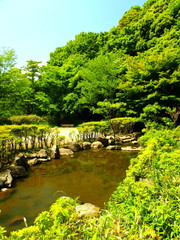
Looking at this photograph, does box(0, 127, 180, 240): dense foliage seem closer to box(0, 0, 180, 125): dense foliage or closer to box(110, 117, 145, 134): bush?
box(0, 0, 180, 125): dense foliage

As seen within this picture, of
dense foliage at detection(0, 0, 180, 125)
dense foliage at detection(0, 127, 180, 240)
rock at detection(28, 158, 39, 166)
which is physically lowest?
rock at detection(28, 158, 39, 166)

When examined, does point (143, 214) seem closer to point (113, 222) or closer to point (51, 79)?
point (113, 222)

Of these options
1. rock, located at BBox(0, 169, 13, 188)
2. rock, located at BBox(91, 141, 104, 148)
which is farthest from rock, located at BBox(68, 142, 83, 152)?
rock, located at BBox(0, 169, 13, 188)

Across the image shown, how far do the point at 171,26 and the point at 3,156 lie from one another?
21250mm

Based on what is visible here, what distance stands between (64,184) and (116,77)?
51.7 feet

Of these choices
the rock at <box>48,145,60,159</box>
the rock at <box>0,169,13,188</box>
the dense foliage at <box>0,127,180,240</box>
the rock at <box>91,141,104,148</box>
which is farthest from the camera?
the rock at <box>91,141,104,148</box>

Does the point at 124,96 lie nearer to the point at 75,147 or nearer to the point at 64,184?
the point at 75,147

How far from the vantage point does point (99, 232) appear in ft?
5.89

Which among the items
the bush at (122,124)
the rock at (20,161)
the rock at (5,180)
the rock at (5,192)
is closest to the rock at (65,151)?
the rock at (20,161)

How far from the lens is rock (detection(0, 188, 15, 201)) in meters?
5.50

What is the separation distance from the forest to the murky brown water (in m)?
1.13

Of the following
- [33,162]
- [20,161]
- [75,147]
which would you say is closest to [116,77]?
[75,147]

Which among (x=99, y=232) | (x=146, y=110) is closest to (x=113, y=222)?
Answer: (x=99, y=232)

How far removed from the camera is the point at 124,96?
61.0 ft
